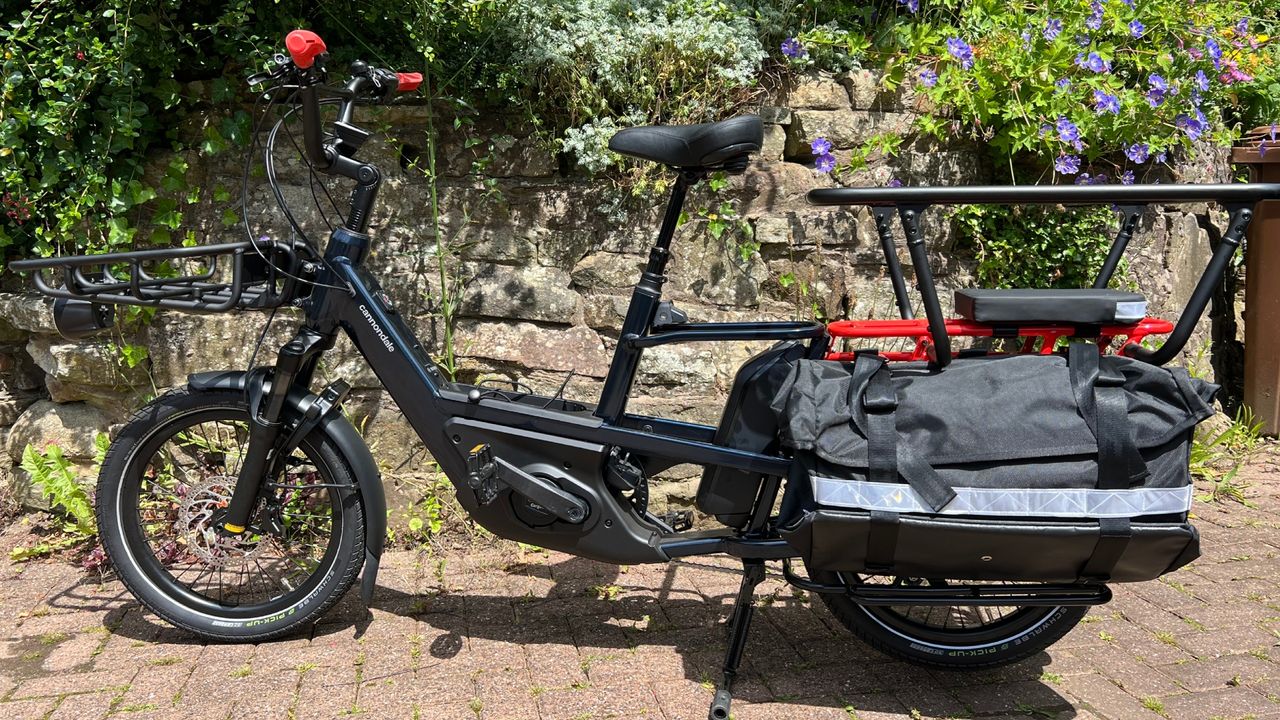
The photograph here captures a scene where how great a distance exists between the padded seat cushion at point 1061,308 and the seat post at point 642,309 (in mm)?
802

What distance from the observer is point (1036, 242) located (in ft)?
12.7

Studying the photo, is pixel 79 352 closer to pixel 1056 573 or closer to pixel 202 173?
pixel 202 173

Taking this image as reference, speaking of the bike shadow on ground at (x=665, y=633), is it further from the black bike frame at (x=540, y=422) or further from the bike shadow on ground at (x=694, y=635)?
the black bike frame at (x=540, y=422)

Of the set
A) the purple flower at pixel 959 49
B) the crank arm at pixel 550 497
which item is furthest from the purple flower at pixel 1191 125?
the crank arm at pixel 550 497

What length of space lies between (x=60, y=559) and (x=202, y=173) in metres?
1.49

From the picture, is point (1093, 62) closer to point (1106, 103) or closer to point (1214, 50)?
point (1106, 103)

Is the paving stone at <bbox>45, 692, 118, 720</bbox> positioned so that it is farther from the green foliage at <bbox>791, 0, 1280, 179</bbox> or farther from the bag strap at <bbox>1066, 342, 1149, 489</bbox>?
the green foliage at <bbox>791, 0, 1280, 179</bbox>

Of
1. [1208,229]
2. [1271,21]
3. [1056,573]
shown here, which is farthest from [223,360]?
[1271,21]

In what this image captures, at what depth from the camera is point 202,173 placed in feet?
11.7

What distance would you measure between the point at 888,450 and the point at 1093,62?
2.06m

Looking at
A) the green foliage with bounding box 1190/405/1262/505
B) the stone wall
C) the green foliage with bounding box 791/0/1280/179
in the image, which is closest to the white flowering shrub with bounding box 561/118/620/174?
the stone wall

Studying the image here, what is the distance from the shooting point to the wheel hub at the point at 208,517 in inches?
123

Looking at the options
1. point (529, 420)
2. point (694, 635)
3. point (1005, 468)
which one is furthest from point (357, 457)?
point (1005, 468)

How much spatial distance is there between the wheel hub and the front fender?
0.37 meters
